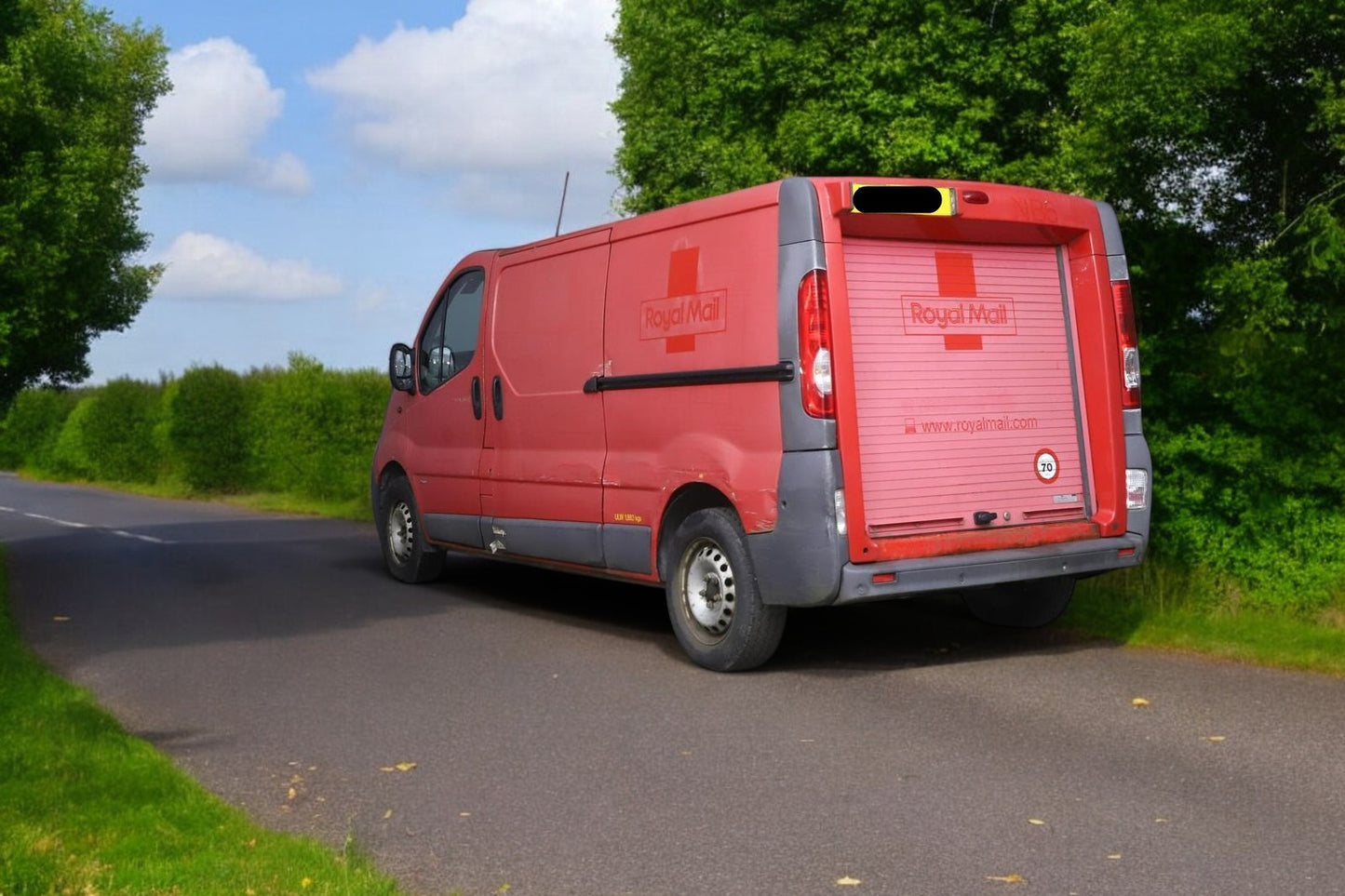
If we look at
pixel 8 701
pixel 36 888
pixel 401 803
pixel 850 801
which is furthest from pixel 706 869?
pixel 8 701

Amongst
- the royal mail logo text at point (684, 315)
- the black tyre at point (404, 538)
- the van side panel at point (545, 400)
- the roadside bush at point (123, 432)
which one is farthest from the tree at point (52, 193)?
the royal mail logo text at point (684, 315)

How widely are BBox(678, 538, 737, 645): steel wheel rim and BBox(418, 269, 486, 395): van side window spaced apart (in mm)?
3359

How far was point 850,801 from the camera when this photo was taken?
6.08m

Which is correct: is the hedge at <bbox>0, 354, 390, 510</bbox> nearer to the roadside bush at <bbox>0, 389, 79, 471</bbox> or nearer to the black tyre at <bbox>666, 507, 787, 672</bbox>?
the roadside bush at <bbox>0, 389, 79, 471</bbox>

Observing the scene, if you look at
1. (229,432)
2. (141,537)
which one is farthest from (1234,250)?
(229,432)

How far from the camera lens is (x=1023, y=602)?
10258mm

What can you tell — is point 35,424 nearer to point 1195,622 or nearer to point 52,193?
point 52,193

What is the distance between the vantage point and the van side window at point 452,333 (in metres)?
12.0

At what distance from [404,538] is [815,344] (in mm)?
5987

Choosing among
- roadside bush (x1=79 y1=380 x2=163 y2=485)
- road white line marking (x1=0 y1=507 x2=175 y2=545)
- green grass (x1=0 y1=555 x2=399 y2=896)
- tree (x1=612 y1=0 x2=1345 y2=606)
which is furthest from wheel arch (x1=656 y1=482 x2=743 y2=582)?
roadside bush (x1=79 y1=380 x2=163 y2=485)

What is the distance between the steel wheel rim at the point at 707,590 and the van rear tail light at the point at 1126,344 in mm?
2567

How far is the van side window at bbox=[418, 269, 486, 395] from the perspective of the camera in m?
12.0

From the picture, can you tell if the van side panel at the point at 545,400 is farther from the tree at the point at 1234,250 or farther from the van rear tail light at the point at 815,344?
the tree at the point at 1234,250

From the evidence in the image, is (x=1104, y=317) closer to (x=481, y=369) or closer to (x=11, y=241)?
(x=481, y=369)
